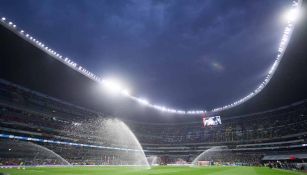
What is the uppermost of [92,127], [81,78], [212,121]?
[81,78]

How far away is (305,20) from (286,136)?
58550mm

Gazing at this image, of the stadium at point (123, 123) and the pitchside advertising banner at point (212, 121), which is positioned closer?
the stadium at point (123, 123)

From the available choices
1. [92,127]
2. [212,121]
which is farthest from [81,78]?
[212,121]

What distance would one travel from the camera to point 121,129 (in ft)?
365

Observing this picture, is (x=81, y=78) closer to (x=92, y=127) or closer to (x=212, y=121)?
(x=92, y=127)

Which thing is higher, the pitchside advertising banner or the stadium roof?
the stadium roof

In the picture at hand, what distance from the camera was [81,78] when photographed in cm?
6044

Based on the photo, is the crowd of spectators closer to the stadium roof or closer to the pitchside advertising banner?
the stadium roof

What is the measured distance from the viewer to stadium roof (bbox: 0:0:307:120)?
42.2 meters

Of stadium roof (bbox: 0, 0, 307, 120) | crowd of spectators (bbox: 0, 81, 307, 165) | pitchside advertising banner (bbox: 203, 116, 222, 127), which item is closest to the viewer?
stadium roof (bbox: 0, 0, 307, 120)

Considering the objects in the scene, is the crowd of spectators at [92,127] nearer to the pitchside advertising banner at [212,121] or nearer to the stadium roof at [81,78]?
the stadium roof at [81,78]

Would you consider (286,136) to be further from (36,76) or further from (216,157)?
(36,76)

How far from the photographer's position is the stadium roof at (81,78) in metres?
42.2

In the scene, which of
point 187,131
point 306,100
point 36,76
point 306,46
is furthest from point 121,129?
point 306,46
